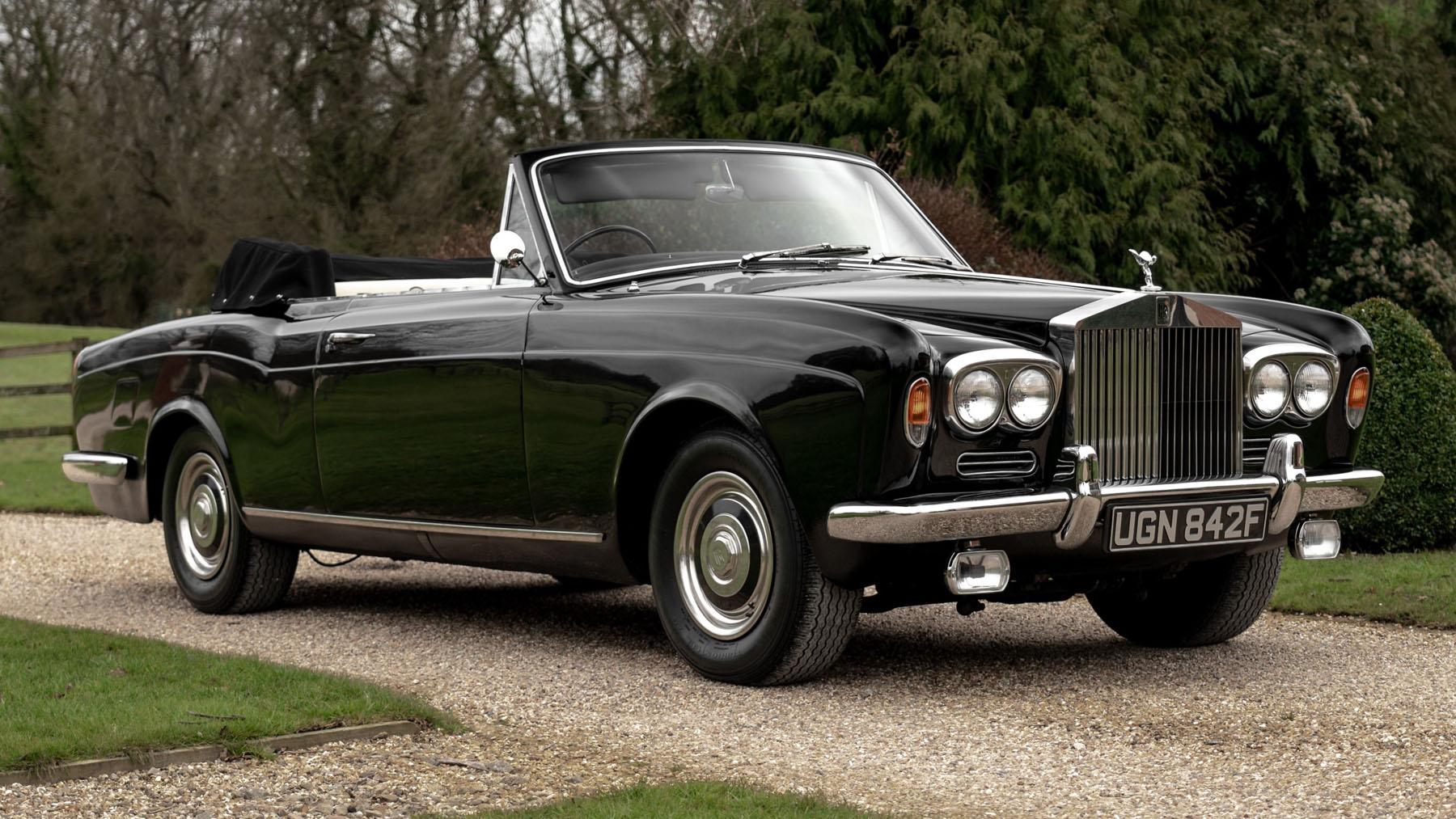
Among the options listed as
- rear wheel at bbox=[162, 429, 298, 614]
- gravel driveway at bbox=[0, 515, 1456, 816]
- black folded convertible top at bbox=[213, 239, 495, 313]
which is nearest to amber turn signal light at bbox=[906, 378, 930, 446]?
gravel driveway at bbox=[0, 515, 1456, 816]

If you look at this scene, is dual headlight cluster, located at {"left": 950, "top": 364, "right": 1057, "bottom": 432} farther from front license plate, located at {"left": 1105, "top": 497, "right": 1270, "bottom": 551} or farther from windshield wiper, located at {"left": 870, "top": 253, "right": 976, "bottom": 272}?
windshield wiper, located at {"left": 870, "top": 253, "right": 976, "bottom": 272}

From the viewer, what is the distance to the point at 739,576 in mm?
5754

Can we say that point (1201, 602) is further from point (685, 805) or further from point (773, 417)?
point (685, 805)

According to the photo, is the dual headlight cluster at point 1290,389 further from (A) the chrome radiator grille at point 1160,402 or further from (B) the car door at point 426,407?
(B) the car door at point 426,407

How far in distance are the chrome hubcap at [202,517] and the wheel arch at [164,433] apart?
0.16m

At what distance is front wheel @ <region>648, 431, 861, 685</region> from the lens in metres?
5.51

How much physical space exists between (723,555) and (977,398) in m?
1.06

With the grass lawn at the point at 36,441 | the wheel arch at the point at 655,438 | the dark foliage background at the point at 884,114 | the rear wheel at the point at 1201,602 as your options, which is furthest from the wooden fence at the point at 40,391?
the rear wheel at the point at 1201,602

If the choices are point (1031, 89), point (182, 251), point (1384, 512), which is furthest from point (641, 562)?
point (182, 251)

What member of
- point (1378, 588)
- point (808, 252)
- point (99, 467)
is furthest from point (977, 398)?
point (99, 467)

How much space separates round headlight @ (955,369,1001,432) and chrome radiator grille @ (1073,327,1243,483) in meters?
0.31

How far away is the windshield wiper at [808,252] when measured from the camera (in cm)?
658

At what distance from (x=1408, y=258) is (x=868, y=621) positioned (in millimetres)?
15231

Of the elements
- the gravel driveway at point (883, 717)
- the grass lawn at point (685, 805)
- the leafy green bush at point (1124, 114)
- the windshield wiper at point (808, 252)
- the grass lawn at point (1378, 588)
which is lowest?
the grass lawn at point (1378, 588)
